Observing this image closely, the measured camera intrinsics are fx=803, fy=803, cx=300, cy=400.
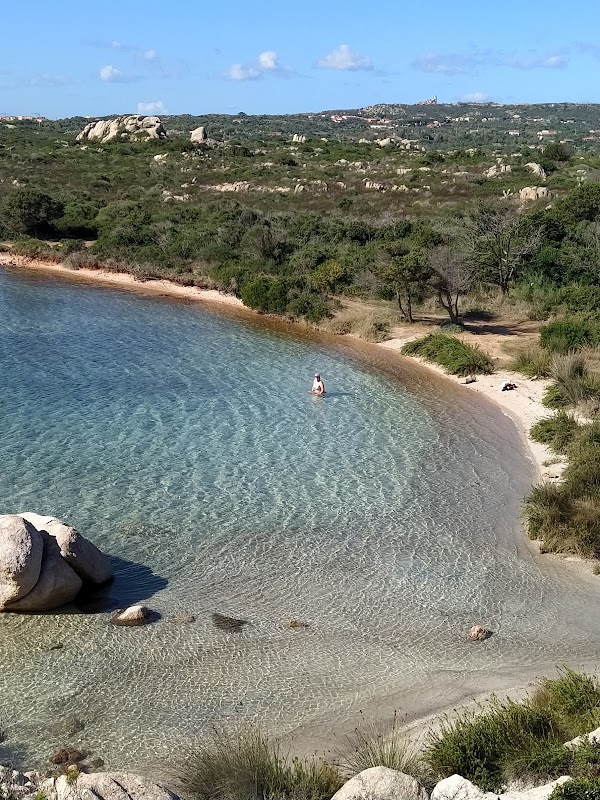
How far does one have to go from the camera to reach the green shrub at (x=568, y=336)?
914 inches

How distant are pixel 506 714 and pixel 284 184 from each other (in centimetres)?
5449

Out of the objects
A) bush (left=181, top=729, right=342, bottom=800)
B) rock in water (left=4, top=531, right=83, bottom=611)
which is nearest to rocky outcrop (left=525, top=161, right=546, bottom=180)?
rock in water (left=4, top=531, right=83, bottom=611)

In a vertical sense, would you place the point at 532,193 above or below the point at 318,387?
above

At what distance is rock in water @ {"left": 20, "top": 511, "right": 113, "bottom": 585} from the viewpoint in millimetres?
11180

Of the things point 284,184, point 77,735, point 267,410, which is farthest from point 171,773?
point 284,184

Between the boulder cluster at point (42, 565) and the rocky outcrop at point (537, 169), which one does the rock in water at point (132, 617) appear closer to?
the boulder cluster at point (42, 565)

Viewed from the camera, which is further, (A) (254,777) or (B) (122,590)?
(B) (122,590)

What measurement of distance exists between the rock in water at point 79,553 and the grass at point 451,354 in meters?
14.1

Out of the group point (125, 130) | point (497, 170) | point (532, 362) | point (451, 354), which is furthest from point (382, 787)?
point (125, 130)

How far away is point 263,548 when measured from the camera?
12.9 meters

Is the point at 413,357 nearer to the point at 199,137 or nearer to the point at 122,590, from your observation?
the point at 122,590

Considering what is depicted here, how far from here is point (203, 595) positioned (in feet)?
37.5

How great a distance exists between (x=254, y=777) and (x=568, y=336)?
19.2 meters

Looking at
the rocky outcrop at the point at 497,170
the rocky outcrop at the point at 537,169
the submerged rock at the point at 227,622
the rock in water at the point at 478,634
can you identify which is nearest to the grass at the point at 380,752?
the rock in water at the point at 478,634
